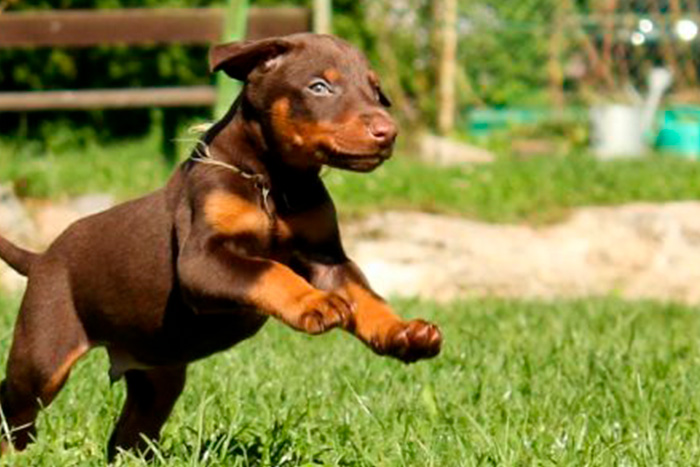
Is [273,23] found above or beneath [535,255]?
above

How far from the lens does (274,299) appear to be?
3.73 metres

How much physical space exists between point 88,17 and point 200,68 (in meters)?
2.65

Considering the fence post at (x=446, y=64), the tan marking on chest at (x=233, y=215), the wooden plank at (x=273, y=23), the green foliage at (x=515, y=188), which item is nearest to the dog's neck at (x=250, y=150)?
the tan marking on chest at (x=233, y=215)

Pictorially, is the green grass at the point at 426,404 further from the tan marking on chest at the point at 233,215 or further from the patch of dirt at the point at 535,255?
the patch of dirt at the point at 535,255

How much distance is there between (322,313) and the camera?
3633 millimetres

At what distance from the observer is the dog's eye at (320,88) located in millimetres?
3996

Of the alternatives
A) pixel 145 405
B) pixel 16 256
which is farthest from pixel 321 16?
pixel 145 405

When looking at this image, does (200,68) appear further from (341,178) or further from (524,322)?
(524,322)

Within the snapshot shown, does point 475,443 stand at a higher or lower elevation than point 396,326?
lower

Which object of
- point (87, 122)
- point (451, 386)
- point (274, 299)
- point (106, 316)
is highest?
point (274, 299)

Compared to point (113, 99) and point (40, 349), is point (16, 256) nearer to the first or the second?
point (40, 349)

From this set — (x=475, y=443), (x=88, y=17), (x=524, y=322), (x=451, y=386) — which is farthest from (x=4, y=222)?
(x=475, y=443)

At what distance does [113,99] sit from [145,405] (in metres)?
6.44

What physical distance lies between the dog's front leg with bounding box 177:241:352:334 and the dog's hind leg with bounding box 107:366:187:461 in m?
0.75
